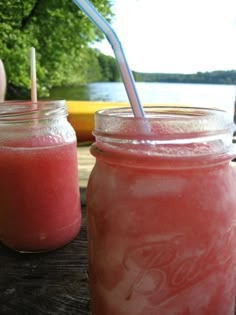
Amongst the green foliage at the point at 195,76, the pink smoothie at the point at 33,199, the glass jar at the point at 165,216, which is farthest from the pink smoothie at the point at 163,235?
the green foliage at the point at 195,76

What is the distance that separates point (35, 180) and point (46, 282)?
17 cm

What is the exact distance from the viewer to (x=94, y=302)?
422 millimetres

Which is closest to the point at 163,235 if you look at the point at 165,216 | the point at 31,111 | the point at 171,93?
the point at 165,216

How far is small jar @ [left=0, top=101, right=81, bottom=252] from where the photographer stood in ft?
2.01

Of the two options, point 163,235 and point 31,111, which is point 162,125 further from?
point 31,111

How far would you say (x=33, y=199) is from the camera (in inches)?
24.2

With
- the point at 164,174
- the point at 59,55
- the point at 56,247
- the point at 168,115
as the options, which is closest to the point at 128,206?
the point at 164,174

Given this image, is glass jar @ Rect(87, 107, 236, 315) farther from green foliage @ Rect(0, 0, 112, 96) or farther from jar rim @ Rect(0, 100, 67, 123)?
green foliage @ Rect(0, 0, 112, 96)

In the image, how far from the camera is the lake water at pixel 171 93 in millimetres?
2977

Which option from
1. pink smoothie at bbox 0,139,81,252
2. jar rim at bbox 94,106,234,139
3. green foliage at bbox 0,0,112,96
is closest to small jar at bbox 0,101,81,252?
pink smoothie at bbox 0,139,81,252

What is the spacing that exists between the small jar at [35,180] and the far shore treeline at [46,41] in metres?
3.15

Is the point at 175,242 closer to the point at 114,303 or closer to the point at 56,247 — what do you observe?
the point at 114,303

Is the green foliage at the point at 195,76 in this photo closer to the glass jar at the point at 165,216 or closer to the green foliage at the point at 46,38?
the glass jar at the point at 165,216

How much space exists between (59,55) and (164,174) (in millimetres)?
5737
